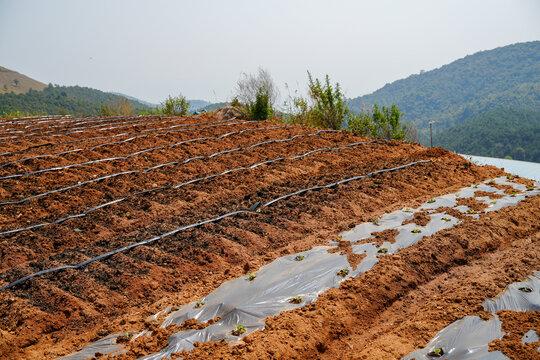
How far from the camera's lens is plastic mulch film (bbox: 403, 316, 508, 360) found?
2.23 metres

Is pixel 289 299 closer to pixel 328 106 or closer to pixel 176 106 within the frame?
pixel 328 106

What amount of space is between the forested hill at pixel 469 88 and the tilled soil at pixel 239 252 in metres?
46.0

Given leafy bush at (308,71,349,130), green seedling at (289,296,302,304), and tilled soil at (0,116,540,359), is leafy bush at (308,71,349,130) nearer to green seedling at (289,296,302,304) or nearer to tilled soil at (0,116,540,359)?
tilled soil at (0,116,540,359)

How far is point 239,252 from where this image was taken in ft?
13.5

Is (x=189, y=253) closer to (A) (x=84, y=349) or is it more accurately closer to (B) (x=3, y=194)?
(A) (x=84, y=349)

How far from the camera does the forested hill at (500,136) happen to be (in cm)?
2950

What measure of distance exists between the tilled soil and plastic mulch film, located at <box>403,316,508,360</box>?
0.08 metres

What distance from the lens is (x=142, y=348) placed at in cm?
273

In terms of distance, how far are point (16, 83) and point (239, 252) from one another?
2751 inches

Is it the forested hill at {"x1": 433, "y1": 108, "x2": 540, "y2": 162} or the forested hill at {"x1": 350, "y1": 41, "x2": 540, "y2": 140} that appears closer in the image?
the forested hill at {"x1": 433, "y1": 108, "x2": 540, "y2": 162}

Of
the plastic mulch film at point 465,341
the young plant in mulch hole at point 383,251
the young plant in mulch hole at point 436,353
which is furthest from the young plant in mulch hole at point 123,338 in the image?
the young plant in mulch hole at point 383,251


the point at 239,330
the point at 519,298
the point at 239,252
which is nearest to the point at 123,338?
the point at 239,330

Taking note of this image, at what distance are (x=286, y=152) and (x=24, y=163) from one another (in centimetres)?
533

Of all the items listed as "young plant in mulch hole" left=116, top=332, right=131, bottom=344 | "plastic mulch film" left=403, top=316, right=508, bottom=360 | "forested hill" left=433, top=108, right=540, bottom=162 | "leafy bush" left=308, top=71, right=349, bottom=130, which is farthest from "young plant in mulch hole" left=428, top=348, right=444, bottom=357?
"forested hill" left=433, top=108, right=540, bottom=162
